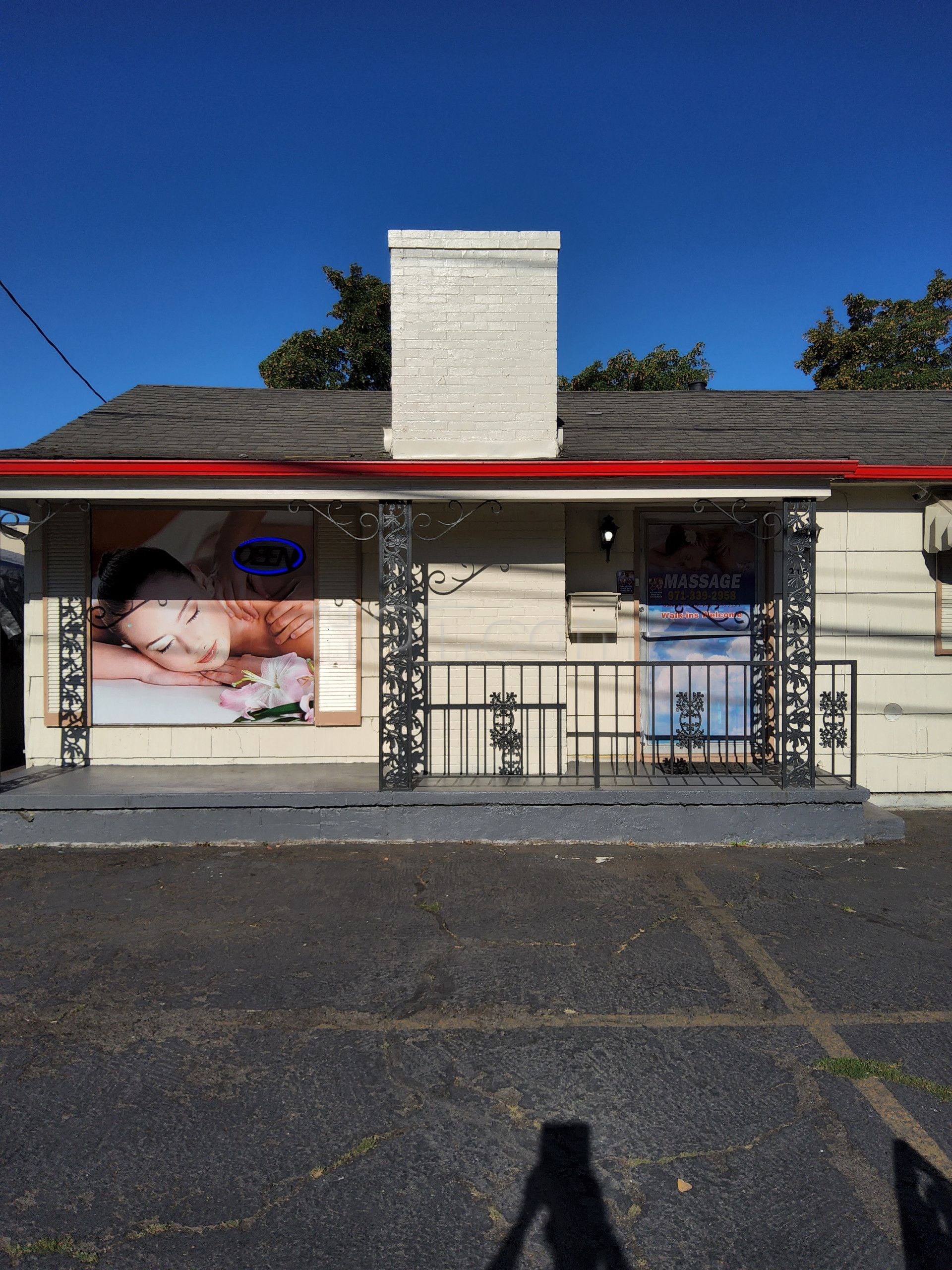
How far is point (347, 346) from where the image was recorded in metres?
20.6

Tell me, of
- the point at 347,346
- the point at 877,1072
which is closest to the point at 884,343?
the point at 347,346

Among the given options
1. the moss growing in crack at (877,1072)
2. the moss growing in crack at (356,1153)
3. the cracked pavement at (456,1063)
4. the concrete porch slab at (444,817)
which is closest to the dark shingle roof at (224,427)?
the concrete porch slab at (444,817)

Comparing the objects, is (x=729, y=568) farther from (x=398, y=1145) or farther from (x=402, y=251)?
(x=398, y=1145)

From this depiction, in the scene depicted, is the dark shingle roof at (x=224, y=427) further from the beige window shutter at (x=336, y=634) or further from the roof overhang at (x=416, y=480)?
the beige window shutter at (x=336, y=634)

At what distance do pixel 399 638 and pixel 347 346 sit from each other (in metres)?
16.4

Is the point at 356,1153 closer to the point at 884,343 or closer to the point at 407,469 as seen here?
the point at 407,469

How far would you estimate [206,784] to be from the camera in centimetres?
656

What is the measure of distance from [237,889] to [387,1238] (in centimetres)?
314

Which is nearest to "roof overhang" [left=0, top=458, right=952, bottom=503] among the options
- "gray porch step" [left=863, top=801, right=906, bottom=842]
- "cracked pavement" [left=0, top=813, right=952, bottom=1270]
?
"gray porch step" [left=863, top=801, right=906, bottom=842]

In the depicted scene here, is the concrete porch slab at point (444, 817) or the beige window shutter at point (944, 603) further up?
the beige window shutter at point (944, 603)

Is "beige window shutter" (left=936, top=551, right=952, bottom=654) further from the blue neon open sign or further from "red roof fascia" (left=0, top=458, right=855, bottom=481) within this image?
the blue neon open sign

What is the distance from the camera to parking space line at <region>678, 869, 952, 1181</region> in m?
2.71

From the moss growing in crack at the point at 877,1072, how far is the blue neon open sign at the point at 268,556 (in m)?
5.84

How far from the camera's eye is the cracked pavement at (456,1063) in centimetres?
237
